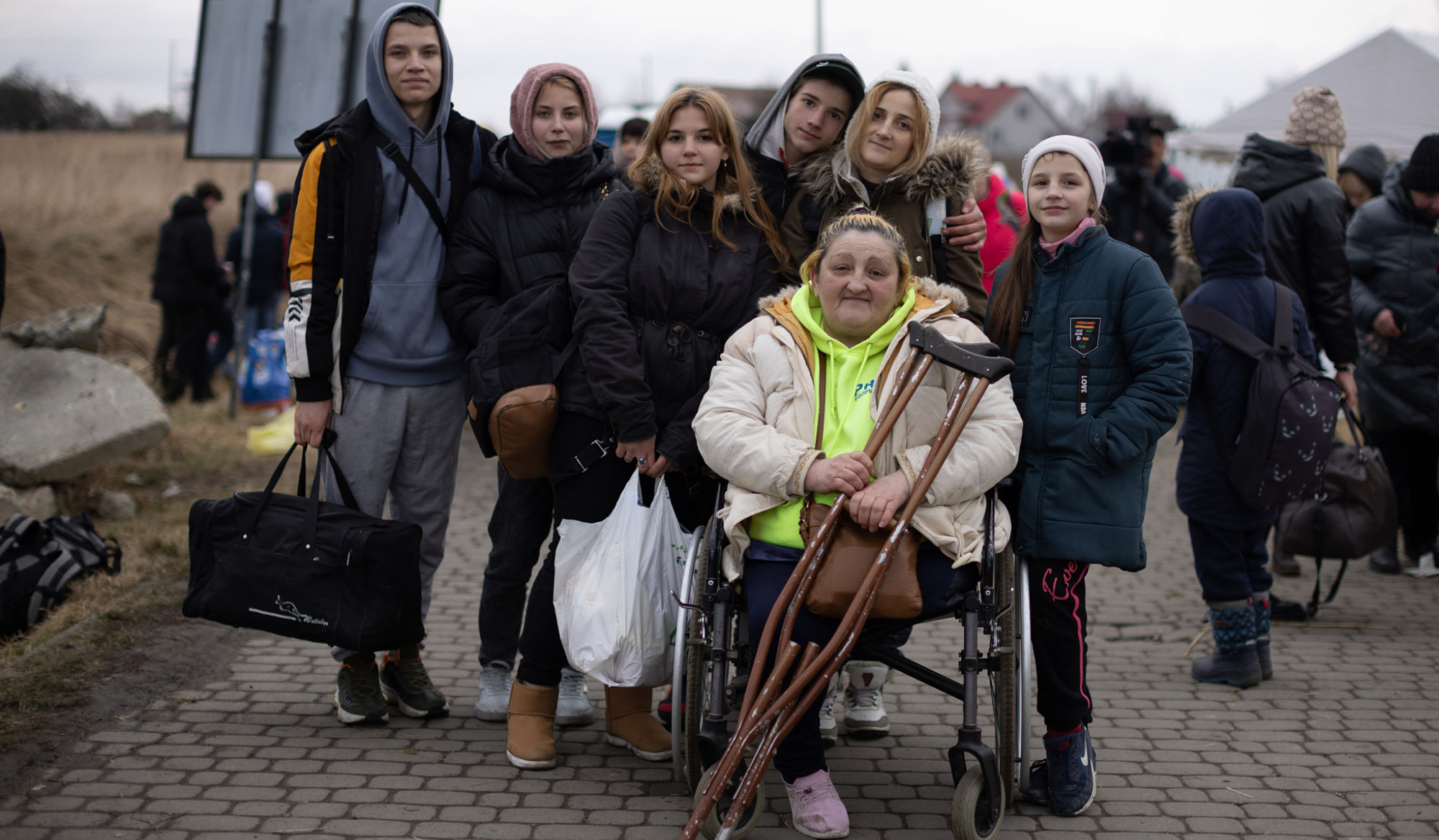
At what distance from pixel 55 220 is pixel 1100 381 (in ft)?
68.1

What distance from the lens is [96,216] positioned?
21594mm

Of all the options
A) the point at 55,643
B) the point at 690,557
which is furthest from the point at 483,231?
the point at 55,643

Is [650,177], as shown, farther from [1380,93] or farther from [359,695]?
[1380,93]

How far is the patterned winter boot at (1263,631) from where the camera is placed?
15.6ft

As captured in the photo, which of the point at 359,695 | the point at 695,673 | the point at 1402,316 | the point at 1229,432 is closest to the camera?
the point at 695,673

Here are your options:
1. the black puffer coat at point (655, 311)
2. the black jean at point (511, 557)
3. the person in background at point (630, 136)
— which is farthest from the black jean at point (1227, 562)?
the person in background at point (630, 136)

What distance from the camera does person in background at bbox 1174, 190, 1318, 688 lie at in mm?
4676

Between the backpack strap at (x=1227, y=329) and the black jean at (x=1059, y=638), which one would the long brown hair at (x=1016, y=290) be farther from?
the backpack strap at (x=1227, y=329)

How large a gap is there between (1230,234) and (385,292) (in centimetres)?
309

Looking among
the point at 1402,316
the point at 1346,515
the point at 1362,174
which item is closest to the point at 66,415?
the point at 1346,515

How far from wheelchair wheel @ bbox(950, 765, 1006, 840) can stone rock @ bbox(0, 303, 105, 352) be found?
6.37 m

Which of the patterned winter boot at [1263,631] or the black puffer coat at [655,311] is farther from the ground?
the black puffer coat at [655,311]

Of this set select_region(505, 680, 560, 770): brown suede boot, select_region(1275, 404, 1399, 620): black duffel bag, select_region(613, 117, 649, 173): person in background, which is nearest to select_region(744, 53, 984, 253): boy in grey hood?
select_region(505, 680, 560, 770): brown suede boot

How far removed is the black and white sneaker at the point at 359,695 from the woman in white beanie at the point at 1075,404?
2.14 meters
